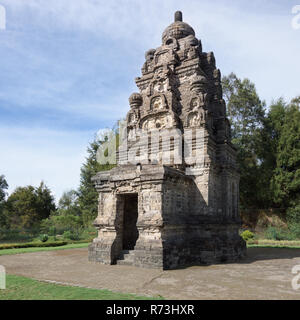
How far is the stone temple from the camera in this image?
10.2 metres

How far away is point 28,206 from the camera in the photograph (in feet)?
125

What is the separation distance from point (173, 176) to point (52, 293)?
602 centimetres

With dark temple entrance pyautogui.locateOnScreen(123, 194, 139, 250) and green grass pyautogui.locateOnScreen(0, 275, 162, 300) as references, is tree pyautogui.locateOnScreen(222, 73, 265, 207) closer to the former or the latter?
dark temple entrance pyautogui.locateOnScreen(123, 194, 139, 250)

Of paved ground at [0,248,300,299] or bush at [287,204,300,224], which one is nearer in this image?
paved ground at [0,248,300,299]

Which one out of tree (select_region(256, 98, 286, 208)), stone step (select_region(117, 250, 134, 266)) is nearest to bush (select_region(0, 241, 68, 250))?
stone step (select_region(117, 250, 134, 266))

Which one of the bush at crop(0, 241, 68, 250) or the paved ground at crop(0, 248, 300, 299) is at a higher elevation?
the paved ground at crop(0, 248, 300, 299)

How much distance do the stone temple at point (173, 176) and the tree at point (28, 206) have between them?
88.5 ft

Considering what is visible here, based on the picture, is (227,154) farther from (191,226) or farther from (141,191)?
(141,191)

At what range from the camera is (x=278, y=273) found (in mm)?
9109

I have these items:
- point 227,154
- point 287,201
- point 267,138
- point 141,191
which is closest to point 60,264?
point 141,191

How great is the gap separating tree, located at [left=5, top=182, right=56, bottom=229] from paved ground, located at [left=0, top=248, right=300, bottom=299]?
2822cm

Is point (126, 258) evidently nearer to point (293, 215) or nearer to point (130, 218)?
point (130, 218)

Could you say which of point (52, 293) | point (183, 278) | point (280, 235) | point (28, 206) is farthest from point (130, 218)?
point (28, 206)
